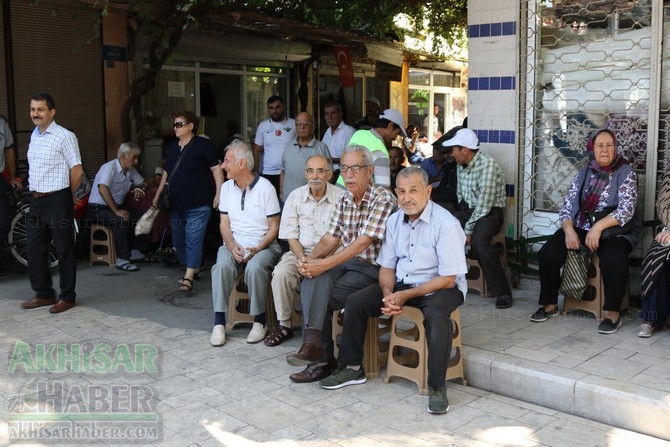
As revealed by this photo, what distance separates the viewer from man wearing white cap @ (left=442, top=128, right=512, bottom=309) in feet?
20.1

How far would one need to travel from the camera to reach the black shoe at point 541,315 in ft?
18.4

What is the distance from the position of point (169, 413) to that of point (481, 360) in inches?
78.1

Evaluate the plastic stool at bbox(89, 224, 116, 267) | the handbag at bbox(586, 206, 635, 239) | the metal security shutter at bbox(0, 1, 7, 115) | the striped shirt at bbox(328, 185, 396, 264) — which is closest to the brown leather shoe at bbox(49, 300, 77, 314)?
the plastic stool at bbox(89, 224, 116, 267)

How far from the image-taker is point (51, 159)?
6184 mm

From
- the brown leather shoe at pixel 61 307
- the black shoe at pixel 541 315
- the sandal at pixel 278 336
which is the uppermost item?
the black shoe at pixel 541 315

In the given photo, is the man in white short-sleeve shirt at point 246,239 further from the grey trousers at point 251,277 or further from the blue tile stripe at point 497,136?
the blue tile stripe at point 497,136

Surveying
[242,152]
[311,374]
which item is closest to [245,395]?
[311,374]

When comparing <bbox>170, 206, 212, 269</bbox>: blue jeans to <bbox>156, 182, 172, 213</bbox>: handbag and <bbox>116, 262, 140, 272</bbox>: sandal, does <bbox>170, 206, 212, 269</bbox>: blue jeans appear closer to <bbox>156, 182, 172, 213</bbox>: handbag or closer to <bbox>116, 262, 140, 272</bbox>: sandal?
<bbox>156, 182, 172, 213</bbox>: handbag

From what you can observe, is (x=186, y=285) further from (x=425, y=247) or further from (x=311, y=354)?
(x=425, y=247)

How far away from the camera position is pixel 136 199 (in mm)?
8320

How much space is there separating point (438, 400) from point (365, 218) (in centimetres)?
133

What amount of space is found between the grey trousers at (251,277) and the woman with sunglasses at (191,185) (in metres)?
1.42

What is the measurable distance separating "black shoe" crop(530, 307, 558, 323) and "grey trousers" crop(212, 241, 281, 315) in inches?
80.5

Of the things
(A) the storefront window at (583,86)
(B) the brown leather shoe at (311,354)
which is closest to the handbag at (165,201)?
(B) the brown leather shoe at (311,354)
